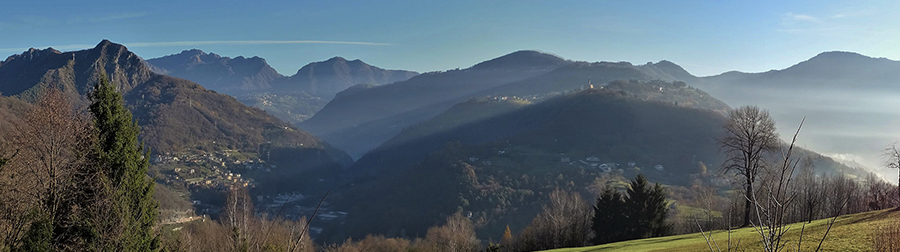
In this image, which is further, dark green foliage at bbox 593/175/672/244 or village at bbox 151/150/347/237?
village at bbox 151/150/347/237

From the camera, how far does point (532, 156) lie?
169 metres

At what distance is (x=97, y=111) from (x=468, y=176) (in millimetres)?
125337

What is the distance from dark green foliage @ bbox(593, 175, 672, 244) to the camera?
4675 centimetres

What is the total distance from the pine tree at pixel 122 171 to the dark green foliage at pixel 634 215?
4097cm

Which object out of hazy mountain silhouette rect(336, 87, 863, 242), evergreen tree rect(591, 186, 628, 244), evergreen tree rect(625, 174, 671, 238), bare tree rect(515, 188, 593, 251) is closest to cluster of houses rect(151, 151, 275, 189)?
hazy mountain silhouette rect(336, 87, 863, 242)

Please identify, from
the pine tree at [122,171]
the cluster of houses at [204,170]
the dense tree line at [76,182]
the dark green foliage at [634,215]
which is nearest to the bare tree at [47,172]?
the dense tree line at [76,182]

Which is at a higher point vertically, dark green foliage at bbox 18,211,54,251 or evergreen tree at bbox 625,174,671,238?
dark green foliage at bbox 18,211,54,251

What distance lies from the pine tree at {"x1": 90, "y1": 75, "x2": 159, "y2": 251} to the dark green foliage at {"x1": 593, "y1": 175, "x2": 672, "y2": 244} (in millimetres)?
40966

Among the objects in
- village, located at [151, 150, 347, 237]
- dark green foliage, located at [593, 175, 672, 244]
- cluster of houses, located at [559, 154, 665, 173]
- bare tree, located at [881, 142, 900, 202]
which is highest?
bare tree, located at [881, 142, 900, 202]

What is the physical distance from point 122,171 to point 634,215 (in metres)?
44.1

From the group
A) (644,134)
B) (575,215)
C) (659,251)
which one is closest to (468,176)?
(644,134)

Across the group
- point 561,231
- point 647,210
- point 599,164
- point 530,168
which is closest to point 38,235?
point 561,231

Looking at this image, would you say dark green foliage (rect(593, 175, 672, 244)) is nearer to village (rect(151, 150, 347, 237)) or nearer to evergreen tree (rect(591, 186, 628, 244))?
evergreen tree (rect(591, 186, 628, 244))

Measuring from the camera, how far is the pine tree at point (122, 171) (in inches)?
735
